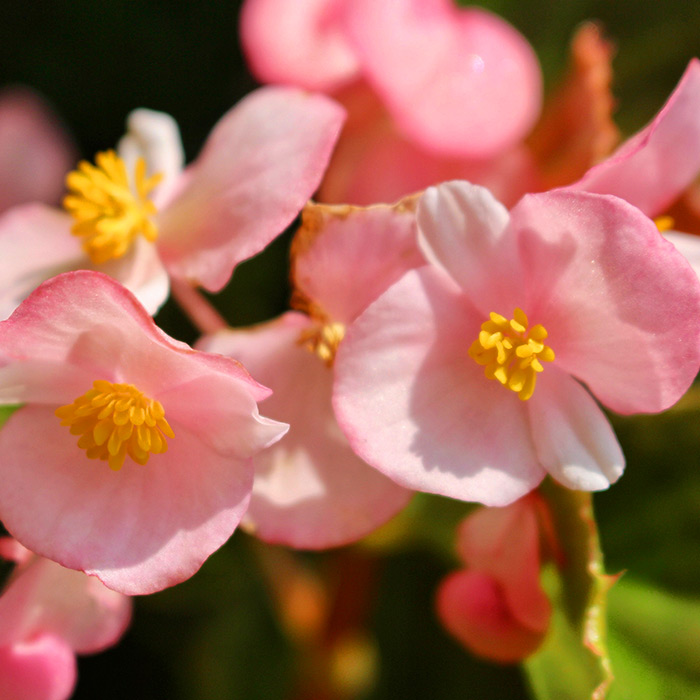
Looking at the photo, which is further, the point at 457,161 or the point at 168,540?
the point at 457,161

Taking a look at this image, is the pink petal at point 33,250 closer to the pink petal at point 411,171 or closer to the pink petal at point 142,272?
the pink petal at point 142,272

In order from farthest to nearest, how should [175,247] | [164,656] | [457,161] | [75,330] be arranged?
1. [164,656]
2. [457,161]
3. [175,247]
4. [75,330]

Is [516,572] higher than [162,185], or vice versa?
[162,185]

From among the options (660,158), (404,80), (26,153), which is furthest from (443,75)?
(26,153)

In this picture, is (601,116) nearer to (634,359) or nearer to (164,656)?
(634,359)

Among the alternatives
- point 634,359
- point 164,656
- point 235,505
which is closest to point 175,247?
point 235,505

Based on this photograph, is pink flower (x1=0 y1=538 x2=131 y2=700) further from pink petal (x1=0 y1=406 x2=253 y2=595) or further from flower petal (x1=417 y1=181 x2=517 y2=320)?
flower petal (x1=417 y1=181 x2=517 y2=320)
